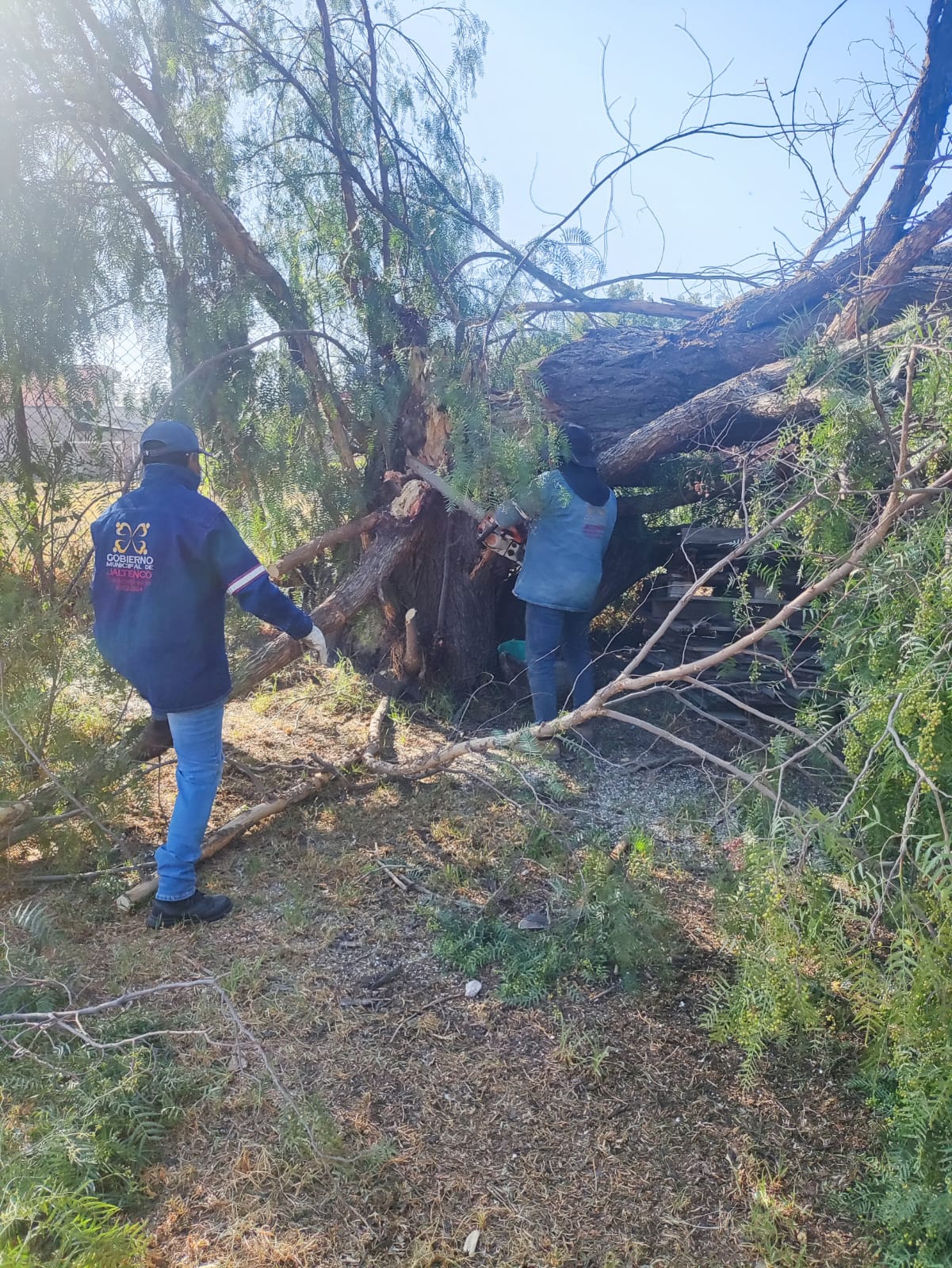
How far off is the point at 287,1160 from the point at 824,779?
8.61ft

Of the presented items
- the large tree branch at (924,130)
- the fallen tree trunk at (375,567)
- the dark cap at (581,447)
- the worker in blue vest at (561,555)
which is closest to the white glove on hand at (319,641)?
the fallen tree trunk at (375,567)

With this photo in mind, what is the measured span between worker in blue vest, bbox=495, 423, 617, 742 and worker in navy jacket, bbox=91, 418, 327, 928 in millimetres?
1737

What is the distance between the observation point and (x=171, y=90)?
13.9ft

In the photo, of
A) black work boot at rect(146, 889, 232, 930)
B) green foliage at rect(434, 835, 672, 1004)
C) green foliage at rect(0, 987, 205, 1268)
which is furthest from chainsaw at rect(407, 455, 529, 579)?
green foliage at rect(0, 987, 205, 1268)

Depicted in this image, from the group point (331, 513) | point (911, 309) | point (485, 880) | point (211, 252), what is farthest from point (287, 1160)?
point (211, 252)

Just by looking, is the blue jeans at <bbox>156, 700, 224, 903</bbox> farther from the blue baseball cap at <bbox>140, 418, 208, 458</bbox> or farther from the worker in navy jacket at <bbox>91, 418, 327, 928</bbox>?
the blue baseball cap at <bbox>140, 418, 208, 458</bbox>

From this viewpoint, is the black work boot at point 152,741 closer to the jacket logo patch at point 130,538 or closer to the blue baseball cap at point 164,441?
the jacket logo patch at point 130,538

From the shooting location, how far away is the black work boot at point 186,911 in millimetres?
3232

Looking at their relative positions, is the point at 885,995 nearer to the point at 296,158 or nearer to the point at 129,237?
the point at 129,237

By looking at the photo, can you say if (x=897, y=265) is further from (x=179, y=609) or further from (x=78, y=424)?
(x=78, y=424)

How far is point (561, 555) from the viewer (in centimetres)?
472

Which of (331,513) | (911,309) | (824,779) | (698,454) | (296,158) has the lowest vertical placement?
(824,779)

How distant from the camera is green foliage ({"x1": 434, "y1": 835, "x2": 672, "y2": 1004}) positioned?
2.86 meters

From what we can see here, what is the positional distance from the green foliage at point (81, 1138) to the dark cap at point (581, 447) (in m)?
3.32
